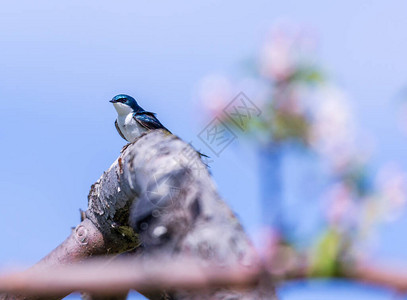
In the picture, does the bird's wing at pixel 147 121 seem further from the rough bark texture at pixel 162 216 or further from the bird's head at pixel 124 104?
the rough bark texture at pixel 162 216

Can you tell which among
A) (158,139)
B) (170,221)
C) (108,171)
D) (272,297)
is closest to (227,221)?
(170,221)

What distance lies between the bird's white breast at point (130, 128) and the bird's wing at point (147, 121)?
7 centimetres

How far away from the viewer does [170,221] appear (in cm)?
339

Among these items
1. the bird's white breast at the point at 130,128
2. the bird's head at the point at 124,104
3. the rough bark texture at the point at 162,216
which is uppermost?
the bird's head at the point at 124,104

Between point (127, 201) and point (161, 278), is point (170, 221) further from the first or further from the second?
point (161, 278)

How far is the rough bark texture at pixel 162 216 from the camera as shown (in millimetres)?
3068

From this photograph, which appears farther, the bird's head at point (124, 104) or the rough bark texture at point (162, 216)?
the bird's head at point (124, 104)

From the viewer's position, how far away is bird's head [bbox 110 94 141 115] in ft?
33.6

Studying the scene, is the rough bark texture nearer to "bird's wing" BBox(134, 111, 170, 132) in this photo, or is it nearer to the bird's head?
"bird's wing" BBox(134, 111, 170, 132)

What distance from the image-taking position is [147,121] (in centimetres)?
952

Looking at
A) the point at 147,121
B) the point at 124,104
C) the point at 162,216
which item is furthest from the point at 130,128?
the point at 162,216

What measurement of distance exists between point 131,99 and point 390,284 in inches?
394

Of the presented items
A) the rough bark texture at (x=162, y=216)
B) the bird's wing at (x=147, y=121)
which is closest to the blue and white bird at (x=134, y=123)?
the bird's wing at (x=147, y=121)

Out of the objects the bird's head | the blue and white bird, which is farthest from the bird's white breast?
the bird's head
